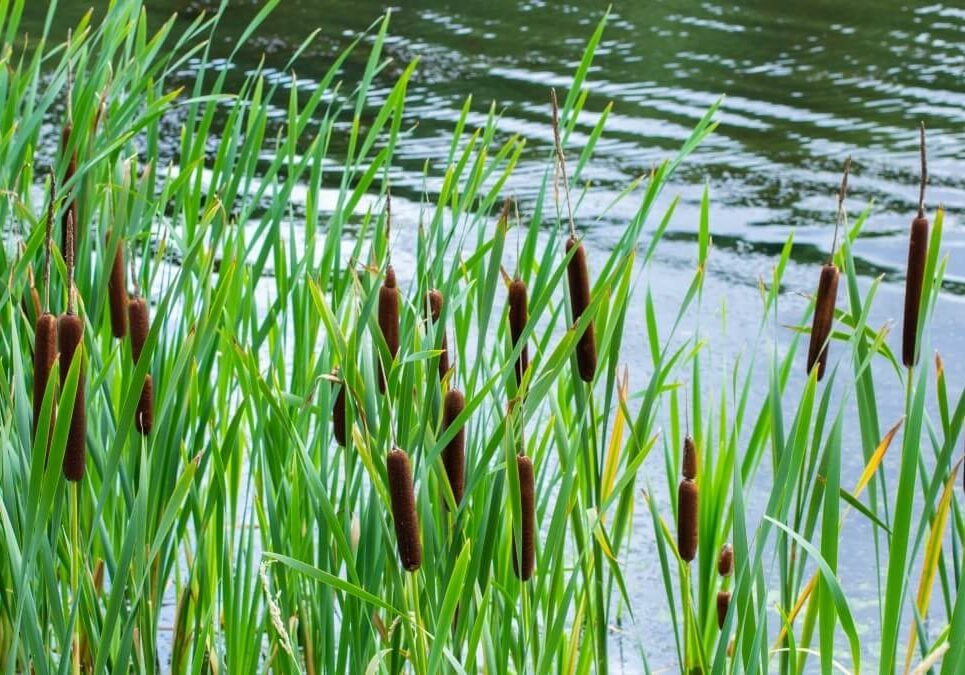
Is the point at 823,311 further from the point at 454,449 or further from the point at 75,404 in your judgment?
the point at 75,404

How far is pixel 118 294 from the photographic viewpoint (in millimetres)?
1387

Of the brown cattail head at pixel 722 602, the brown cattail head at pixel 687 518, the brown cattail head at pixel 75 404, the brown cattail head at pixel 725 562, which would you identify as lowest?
the brown cattail head at pixel 722 602

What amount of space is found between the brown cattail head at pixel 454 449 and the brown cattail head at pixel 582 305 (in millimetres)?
147

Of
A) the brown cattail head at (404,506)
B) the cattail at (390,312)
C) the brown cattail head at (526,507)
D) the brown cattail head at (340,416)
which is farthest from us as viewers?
the brown cattail head at (340,416)

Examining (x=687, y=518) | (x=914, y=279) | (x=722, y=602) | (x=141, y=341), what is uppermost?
(x=914, y=279)

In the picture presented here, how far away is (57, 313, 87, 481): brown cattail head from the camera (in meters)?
1.09

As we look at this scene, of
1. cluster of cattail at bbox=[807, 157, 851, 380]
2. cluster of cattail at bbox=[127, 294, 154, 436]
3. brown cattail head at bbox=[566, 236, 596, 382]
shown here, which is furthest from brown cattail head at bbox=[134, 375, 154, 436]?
cluster of cattail at bbox=[807, 157, 851, 380]

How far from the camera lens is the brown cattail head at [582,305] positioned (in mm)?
1288

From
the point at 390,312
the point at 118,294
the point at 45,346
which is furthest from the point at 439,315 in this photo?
the point at 45,346

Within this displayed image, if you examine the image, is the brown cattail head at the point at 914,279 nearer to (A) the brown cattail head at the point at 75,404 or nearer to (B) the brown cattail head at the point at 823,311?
(B) the brown cattail head at the point at 823,311

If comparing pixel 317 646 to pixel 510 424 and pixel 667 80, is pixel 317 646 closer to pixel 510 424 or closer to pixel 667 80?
pixel 510 424

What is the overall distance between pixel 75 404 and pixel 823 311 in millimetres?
640

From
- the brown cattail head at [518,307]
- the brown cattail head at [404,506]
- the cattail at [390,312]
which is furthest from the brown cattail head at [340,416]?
the brown cattail head at [404,506]

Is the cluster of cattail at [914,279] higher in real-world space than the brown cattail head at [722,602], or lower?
Answer: higher
